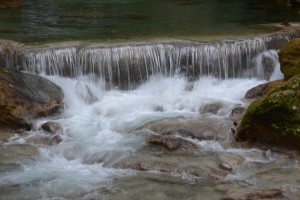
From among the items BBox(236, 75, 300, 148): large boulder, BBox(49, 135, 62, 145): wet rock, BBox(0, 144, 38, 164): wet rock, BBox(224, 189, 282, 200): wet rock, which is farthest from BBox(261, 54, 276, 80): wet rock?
BBox(0, 144, 38, 164): wet rock

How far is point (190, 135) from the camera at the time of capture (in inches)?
360

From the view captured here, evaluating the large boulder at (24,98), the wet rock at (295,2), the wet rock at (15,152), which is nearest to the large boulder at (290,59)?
the large boulder at (24,98)

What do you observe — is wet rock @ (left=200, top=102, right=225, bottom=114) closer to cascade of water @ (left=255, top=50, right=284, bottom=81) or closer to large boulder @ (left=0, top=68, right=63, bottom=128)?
cascade of water @ (left=255, top=50, right=284, bottom=81)

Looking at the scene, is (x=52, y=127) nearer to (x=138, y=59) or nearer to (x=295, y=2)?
(x=138, y=59)

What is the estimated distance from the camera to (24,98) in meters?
10.3

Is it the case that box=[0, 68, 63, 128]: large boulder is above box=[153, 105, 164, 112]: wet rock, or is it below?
above

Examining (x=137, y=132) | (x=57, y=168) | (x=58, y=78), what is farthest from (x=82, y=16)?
(x=57, y=168)

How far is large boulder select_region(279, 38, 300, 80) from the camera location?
11.2 metres

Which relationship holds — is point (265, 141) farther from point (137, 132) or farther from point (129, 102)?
point (129, 102)

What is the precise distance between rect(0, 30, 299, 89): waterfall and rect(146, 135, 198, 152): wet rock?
3.34 meters

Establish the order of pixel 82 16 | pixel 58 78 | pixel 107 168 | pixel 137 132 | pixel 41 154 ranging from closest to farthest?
1. pixel 107 168
2. pixel 41 154
3. pixel 137 132
4. pixel 58 78
5. pixel 82 16

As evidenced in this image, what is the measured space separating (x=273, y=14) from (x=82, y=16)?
22.2ft

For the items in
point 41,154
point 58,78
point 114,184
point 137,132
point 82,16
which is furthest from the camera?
point 82,16

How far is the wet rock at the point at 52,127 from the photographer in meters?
9.63
